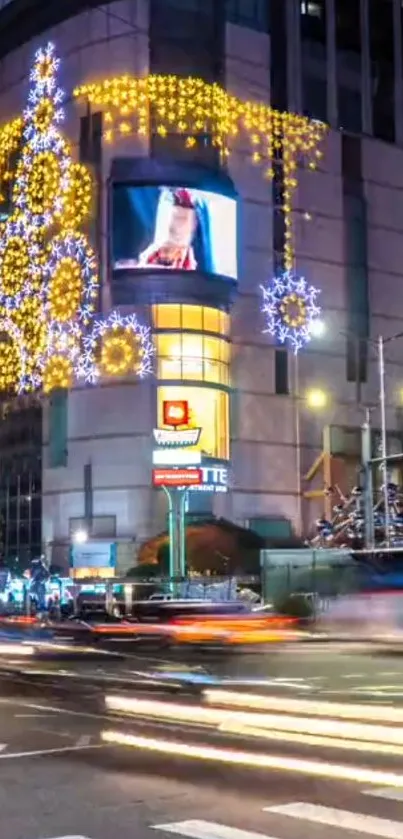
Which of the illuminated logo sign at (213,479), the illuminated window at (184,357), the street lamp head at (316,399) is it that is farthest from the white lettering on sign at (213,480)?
the street lamp head at (316,399)

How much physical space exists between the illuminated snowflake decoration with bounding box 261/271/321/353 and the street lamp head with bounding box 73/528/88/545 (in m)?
14.1

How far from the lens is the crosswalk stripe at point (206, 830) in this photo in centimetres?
786

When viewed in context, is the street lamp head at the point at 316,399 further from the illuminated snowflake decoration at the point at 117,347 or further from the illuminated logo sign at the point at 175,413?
the illuminated snowflake decoration at the point at 117,347

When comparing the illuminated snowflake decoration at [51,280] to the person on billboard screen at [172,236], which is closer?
the person on billboard screen at [172,236]

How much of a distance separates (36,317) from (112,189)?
7431mm

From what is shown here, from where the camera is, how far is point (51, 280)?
57.5m

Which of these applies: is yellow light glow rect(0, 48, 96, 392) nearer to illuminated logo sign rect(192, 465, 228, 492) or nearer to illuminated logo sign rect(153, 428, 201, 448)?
illuminated logo sign rect(153, 428, 201, 448)

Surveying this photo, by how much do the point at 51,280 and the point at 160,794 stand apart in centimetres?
4950

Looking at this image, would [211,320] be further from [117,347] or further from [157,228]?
[157,228]

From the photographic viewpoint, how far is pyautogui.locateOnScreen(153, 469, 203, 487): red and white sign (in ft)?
172

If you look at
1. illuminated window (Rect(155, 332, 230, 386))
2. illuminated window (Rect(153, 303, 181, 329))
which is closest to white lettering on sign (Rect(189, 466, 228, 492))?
illuminated window (Rect(155, 332, 230, 386))

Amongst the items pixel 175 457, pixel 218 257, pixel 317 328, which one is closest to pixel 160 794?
pixel 175 457

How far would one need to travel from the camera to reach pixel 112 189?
56.4 meters

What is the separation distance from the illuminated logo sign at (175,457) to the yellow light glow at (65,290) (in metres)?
8.43
